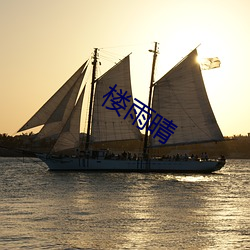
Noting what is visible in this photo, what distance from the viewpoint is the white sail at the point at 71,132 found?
82.7 metres

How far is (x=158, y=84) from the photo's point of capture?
3487 inches

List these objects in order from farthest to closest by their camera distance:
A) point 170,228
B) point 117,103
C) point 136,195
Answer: point 117,103 → point 136,195 → point 170,228

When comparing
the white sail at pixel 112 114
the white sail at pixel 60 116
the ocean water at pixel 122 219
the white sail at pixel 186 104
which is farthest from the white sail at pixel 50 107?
the ocean water at pixel 122 219

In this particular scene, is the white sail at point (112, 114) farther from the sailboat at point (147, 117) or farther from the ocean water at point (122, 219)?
the ocean water at point (122, 219)

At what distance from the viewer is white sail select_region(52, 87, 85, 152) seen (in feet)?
271

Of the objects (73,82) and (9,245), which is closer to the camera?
(9,245)

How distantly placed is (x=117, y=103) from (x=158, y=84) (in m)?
6.09

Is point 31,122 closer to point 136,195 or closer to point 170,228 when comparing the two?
point 136,195

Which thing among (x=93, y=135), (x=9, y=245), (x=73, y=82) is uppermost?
(x=73, y=82)

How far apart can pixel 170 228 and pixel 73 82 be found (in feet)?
171

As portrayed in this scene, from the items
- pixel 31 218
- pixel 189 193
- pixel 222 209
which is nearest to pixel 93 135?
pixel 189 193

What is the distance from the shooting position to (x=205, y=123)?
286 feet

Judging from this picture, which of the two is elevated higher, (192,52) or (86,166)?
(192,52)

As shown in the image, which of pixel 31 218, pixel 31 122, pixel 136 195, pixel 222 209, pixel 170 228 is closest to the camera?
pixel 170 228
